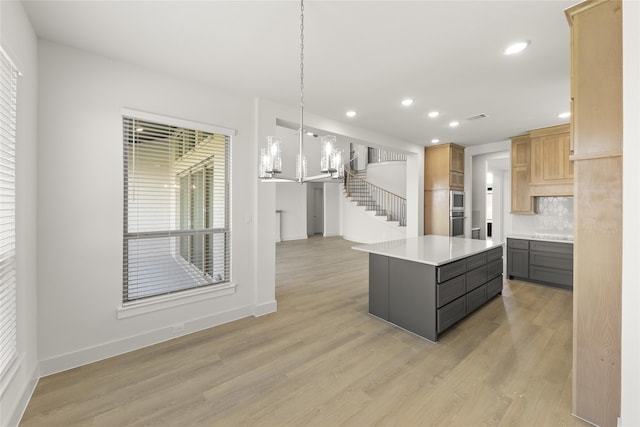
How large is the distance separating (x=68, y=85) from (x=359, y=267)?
17.7 feet

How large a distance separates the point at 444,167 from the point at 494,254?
273cm

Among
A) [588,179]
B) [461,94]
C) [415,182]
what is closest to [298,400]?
[588,179]

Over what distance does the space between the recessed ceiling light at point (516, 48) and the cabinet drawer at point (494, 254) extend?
241 cm

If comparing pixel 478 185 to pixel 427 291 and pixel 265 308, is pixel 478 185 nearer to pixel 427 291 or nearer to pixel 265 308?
pixel 427 291

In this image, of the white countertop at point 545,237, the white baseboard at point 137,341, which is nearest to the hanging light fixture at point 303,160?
the white baseboard at point 137,341

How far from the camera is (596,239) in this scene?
1696 millimetres

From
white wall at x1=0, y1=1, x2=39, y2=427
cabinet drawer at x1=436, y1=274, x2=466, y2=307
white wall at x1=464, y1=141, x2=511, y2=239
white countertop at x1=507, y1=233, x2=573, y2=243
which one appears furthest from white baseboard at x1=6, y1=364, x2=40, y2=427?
white wall at x1=464, y1=141, x2=511, y2=239

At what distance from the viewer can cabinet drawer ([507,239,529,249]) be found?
15.7 ft

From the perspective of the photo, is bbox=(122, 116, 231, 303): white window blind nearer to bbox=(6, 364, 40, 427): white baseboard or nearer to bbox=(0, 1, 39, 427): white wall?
bbox=(0, 1, 39, 427): white wall

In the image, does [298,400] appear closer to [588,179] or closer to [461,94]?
[588,179]

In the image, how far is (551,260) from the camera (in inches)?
176

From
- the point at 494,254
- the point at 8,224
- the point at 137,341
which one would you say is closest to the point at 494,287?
the point at 494,254

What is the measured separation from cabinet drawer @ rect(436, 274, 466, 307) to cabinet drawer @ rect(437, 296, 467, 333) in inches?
2.4

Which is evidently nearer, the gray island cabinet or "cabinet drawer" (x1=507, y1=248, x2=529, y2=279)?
the gray island cabinet
